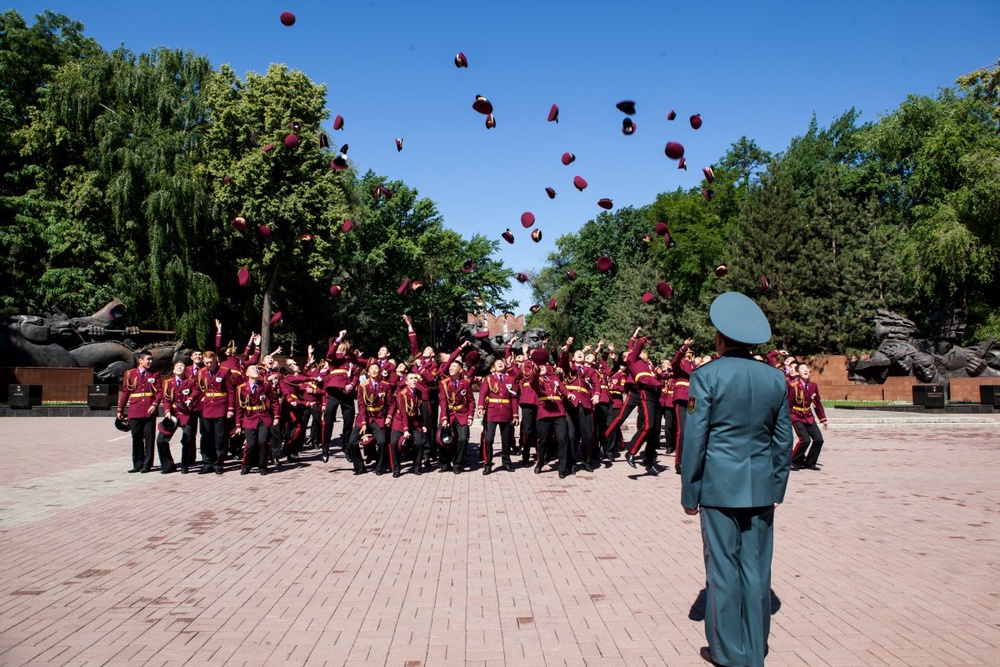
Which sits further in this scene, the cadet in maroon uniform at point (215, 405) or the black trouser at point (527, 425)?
the black trouser at point (527, 425)

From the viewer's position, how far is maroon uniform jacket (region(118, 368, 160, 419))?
500 inches

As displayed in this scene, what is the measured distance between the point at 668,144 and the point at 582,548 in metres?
8.03

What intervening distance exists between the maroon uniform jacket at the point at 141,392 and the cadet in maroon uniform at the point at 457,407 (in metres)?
4.92

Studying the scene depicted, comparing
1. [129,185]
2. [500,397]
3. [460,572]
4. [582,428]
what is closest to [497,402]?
[500,397]

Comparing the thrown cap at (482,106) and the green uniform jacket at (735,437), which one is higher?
the thrown cap at (482,106)

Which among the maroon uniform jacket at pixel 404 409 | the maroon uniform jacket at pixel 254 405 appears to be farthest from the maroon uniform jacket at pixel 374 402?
the maroon uniform jacket at pixel 254 405

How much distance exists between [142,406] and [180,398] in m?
0.61

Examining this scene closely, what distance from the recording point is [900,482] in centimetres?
1148

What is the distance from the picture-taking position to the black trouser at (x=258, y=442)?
41.4 ft

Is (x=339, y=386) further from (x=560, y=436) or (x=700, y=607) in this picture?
(x=700, y=607)

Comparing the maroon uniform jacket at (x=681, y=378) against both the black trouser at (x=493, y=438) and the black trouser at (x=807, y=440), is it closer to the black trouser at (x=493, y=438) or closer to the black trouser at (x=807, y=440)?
the black trouser at (x=807, y=440)

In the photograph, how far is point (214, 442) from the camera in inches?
518

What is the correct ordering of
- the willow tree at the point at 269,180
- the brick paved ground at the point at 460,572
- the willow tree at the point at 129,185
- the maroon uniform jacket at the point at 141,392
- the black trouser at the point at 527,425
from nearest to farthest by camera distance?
the brick paved ground at the point at 460,572 < the maroon uniform jacket at the point at 141,392 < the black trouser at the point at 527,425 < the willow tree at the point at 129,185 < the willow tree at the point at 269,180

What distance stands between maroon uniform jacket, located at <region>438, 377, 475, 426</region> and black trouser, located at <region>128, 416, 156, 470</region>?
5031mm
